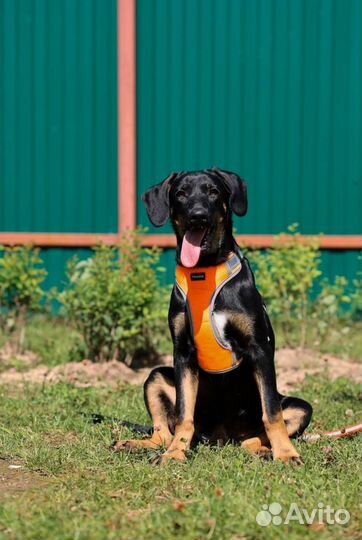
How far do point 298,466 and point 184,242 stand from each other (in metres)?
1.31

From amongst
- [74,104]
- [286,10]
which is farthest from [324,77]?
[74,104]

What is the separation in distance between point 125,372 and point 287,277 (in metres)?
1.79

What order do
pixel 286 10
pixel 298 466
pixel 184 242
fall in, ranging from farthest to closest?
pixel 286 10
pixel 184 242
pixel 298 466

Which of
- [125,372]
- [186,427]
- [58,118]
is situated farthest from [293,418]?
[58,118]

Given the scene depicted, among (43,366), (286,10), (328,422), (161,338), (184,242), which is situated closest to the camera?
(184,242)

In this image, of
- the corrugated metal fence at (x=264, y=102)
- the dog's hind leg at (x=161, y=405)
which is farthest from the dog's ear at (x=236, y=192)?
the corrugated metal fence at (x=264, y=102)

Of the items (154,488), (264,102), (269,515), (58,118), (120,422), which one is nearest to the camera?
(269,515)

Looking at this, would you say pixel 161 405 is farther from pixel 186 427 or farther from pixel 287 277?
pixel 287 277

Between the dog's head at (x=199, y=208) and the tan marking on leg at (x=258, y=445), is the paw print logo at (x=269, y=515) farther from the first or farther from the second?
the dog's head at (x=199, y=208)

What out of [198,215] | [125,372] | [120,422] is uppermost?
[198,215]

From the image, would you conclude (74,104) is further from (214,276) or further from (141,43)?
(214,276)

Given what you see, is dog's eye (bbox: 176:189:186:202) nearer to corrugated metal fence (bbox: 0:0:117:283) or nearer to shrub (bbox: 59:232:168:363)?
shrub (bbox: 59:232:168:363)

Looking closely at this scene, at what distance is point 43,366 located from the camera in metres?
7.70

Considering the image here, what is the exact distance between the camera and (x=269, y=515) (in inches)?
146
